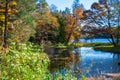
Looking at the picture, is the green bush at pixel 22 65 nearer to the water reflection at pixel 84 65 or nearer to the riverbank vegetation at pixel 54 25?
the water reflection at pixel 84 65

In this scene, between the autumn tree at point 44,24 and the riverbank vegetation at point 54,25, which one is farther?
the autumn tree at point 44,24

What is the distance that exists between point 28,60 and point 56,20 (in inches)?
2036

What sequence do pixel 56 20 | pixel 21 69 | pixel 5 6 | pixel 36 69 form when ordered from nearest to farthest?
pixel 21 69 → pixel 36 69 → pixel 5 6 → pixel 56 20

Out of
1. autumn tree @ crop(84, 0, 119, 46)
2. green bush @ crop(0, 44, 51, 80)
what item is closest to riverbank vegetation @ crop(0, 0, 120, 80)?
autumn tree @ crop(84, 0, 119, 46)

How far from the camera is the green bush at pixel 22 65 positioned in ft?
18.2

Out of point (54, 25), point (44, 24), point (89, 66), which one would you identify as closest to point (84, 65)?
point (89, 66)

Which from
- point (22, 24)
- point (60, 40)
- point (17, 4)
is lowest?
point (60, 40)

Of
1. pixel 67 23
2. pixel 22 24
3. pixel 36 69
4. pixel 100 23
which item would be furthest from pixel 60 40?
pixel 36 69

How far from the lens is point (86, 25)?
5747cm

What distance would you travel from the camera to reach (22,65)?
5.66 metres

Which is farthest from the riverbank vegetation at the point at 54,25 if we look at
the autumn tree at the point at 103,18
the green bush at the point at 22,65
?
the green bush at the point at 22,65

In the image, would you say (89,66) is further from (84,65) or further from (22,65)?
(84,65)

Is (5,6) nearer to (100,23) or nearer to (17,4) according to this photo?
(17,4)

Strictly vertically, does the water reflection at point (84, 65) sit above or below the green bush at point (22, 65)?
below
